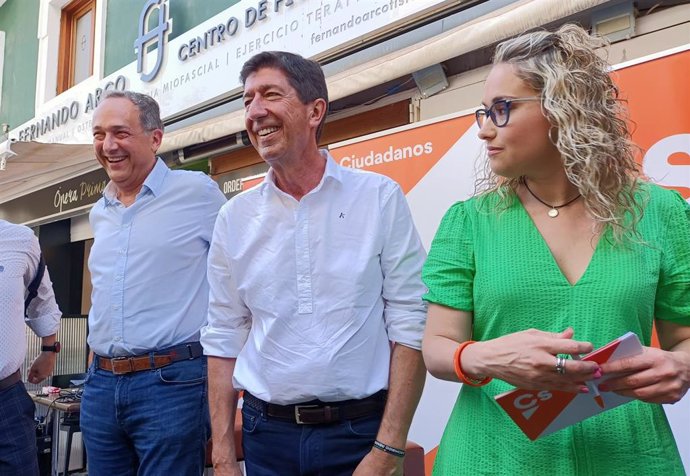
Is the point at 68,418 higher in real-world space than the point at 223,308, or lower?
lower

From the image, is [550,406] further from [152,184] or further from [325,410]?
[152,184]

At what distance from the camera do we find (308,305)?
186cm

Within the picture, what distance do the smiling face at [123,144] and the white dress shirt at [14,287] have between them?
0.84 m

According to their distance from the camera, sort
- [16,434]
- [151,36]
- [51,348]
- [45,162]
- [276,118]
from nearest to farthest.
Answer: [276,118] → [16,434] → [51,348] → [45,162] → [151,36]

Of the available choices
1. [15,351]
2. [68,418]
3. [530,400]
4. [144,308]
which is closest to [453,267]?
[530,400]

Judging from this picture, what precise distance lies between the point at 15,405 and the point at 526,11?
10.3 feet

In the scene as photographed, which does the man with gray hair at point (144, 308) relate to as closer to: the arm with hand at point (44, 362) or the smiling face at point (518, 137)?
the arm with hand at point (44, 362)

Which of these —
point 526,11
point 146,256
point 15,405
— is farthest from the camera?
point 526,11

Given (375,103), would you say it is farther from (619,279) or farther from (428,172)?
(619,279)

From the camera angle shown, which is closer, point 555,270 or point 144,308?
point 555,270

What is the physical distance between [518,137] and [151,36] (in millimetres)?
6853

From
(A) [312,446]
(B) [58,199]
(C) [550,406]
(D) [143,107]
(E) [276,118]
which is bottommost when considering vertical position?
(A) [312,446]

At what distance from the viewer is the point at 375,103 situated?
4988mm

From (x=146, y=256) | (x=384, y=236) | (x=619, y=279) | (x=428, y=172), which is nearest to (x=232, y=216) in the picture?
(x=384, y=236)
